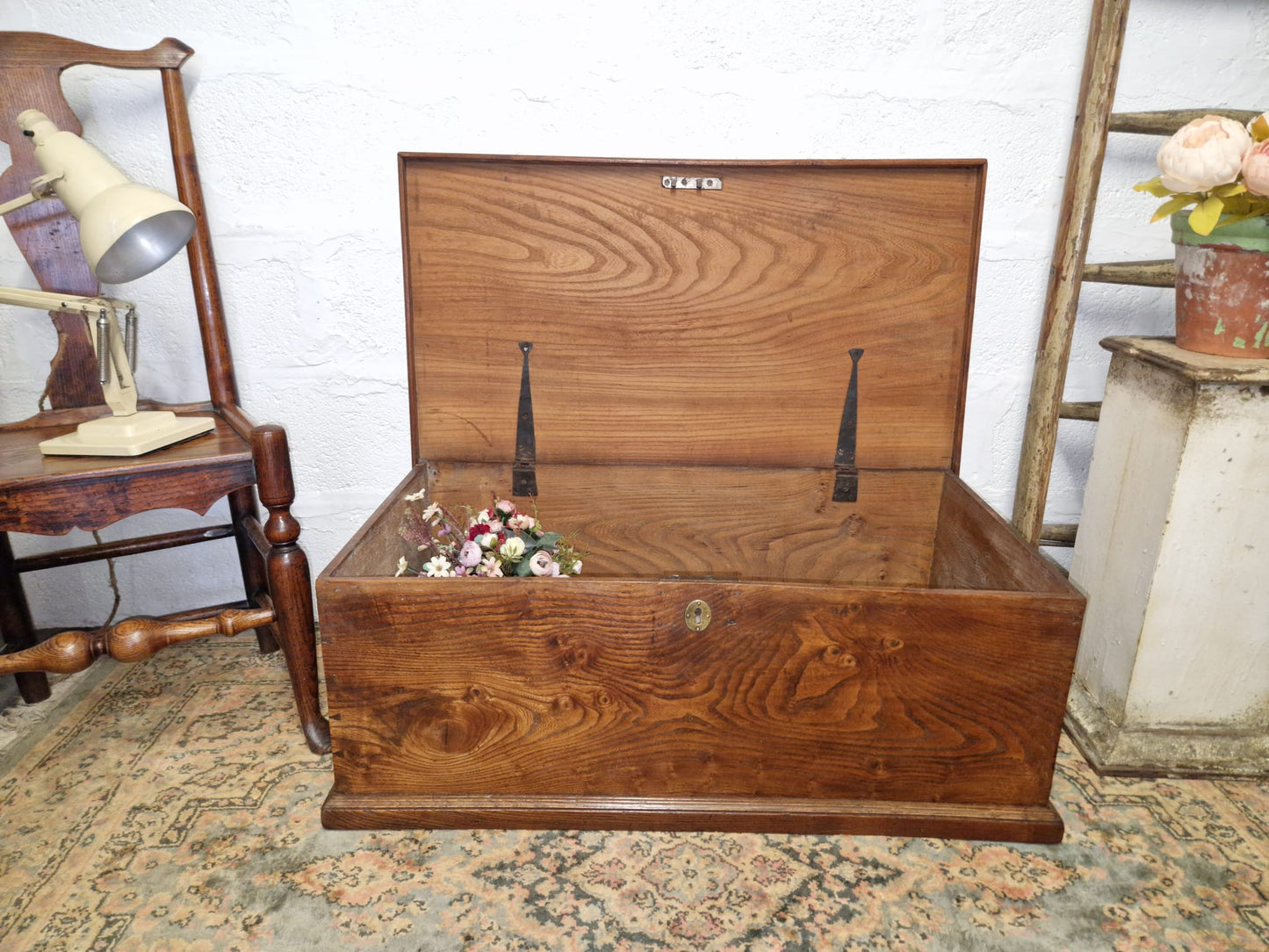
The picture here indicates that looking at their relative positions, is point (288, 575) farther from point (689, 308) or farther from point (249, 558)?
point (689, 308)

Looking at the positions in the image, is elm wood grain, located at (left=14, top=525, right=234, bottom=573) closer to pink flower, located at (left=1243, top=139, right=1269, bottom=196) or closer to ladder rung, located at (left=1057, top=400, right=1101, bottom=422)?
ladder rung, located at (left=1057, top=400, right=1101, bottom=422)

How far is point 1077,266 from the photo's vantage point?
5.85 ft

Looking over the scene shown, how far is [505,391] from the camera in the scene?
1.85 meters

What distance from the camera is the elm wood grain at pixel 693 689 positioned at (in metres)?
1.27

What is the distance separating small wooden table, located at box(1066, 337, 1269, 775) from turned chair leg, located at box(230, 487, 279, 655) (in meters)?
1.91

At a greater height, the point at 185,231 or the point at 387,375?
the point at 185,231

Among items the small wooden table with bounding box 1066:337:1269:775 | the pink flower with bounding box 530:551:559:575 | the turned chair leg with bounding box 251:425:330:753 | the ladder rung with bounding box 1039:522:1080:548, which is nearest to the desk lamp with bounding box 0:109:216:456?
the turned chair leg with bounding box 251:425:330:753

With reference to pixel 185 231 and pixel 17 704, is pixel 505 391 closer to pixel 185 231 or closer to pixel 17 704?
pixel 185 231

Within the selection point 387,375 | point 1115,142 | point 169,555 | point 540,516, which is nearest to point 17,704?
point 169,555

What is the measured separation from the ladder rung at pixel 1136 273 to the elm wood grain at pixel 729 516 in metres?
0.57

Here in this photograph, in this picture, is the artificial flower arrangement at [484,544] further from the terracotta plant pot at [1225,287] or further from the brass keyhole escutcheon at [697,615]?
the terracotta plant pot at [1225,287]

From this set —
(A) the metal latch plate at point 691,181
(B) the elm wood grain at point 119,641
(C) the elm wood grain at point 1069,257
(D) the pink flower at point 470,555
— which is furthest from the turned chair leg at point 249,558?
(C) the elm wood grain at point 1069,257

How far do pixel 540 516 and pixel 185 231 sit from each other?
0.96 metres

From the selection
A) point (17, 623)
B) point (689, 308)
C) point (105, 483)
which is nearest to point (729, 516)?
point (689, 308)
